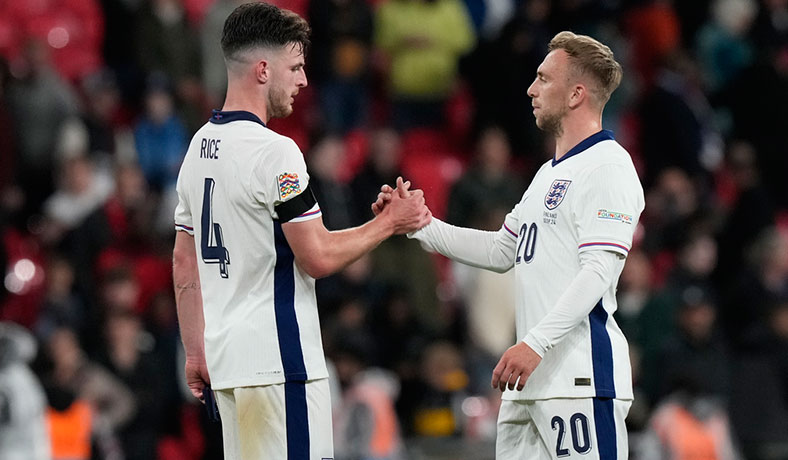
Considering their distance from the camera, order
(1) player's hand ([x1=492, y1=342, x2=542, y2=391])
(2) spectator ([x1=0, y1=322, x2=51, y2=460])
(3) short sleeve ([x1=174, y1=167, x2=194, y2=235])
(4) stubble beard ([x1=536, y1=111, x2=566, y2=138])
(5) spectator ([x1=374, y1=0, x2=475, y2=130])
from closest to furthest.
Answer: (1) player's hand ([x1=492, y1=342, x2=542, y2=391]) < (3) short sleeve ([x1=174, y1=167, x2=194, y2=235]) < (4) stubble beard ([x1=536, y1=111, x2=566, y2=138]) < (2) spectator ([x1=0, y1=322, x2=51, y2=460]) < (5) spectator ([x1=374, y1=0, x2=475, y2=130])

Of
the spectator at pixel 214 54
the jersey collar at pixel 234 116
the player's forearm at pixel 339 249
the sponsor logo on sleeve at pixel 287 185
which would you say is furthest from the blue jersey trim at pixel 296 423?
the spectator at pixel 214 54

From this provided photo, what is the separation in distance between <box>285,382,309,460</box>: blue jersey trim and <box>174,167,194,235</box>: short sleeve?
961mm

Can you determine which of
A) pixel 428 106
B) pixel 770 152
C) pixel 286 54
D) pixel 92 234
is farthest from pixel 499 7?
pixel 286 54

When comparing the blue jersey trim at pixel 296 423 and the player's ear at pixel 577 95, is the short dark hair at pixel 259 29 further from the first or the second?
the blue jersey trim at pixel 296 423

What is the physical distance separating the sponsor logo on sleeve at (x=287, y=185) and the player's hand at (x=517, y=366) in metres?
1.17

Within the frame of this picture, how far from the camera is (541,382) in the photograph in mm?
6387

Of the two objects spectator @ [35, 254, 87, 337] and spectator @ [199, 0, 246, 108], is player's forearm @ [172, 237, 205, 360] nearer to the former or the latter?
spectator @ [35, 254, 87, 337]

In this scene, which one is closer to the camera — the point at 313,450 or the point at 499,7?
the point at 313,450

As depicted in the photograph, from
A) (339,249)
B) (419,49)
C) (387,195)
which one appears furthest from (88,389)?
(339,249)

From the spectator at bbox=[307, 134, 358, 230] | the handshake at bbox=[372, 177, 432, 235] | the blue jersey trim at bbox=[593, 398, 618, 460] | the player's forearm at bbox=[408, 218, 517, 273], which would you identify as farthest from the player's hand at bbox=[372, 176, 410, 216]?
the spectator at bbox=[307, 134, 358, 230]

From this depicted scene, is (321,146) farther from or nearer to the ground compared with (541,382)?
farther from the ground

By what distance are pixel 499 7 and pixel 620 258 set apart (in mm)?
11327

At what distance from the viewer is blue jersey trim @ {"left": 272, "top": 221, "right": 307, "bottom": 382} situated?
6180 millimetres

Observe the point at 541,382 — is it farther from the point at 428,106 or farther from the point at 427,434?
the point at 428,106
